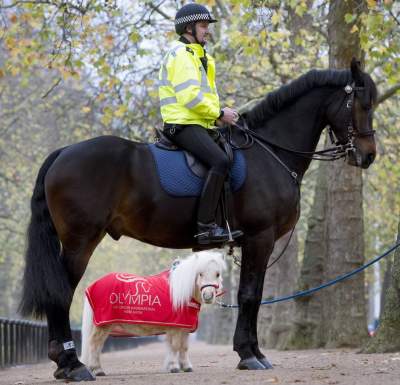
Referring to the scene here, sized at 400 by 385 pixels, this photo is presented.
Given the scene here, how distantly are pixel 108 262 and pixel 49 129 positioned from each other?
20179 millimetres

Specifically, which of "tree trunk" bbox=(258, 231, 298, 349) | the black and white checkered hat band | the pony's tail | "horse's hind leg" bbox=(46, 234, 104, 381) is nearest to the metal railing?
"tree trunk" bbox=(258, 231, 298, 349)

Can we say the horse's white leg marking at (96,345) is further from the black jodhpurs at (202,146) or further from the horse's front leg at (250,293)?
the black jodhpurs at (202,146)

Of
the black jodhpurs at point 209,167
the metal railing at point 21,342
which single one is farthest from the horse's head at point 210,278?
the metal railing at point 21,342

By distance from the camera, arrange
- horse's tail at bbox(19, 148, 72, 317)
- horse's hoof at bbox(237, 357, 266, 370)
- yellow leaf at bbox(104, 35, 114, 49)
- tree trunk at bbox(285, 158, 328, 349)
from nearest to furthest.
Answer: horse's tail at bbox(19, 148, 72, 317) < horse's hoof at bbox(237, 357, 266, 370) < tree trunk at bbox(285, 158, 328, 349) < yellow leaf at bbox(104, 35, 114, 49)

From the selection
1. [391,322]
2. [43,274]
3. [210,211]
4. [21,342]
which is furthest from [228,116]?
[21,342]

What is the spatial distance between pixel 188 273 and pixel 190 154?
1.68 metres

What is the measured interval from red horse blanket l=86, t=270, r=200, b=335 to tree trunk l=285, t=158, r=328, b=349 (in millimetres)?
6827

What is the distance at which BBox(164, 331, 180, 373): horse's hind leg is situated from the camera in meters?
9.88

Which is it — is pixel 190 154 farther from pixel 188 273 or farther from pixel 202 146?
pixel 188 273

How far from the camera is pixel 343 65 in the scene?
15117 millimetres

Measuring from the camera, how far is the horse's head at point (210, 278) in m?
9.34

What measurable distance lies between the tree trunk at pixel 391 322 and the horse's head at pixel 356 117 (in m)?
1.95

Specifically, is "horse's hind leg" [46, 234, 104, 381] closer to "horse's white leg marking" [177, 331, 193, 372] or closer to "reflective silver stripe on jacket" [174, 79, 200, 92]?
"reflective silver stripe on jacket" [174, 79, 200, 92]

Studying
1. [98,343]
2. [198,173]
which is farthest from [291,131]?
[98,343]
